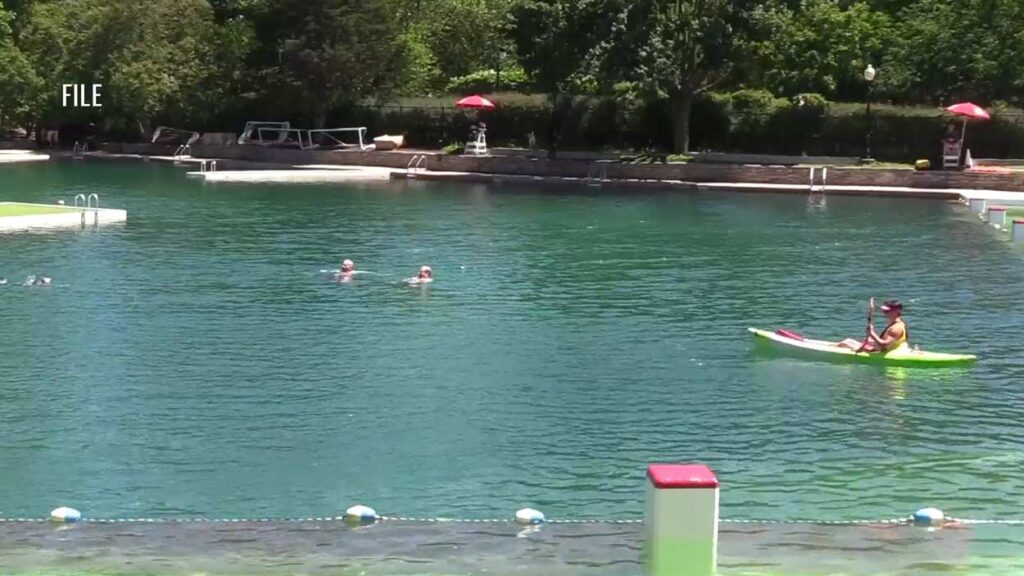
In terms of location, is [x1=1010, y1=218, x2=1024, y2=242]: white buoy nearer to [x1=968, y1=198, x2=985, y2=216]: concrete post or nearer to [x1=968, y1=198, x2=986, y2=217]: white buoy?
[x1=968, y1=198, x2=986, y2=217]: white buoy

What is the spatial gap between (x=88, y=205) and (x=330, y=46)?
24088 millimetres

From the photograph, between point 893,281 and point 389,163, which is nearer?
point 893,281

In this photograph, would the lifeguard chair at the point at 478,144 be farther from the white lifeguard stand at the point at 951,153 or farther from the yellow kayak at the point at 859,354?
the yellow kayak at the point at 859,354

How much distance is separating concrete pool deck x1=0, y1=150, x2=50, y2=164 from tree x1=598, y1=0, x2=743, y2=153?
2985cm

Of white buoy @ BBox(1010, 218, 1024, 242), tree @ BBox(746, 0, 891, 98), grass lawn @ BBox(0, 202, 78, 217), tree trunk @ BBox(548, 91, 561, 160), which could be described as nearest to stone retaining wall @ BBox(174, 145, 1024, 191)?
tree trunk @ BBox(548, 91, 561, 160)

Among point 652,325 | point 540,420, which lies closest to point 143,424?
point 540,420

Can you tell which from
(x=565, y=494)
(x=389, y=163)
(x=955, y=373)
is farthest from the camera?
(x=389, y=163)

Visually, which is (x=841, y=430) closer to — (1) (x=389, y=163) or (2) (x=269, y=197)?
(2) (x=269, y=197)

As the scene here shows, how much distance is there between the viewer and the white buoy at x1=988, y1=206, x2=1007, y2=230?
136 ft

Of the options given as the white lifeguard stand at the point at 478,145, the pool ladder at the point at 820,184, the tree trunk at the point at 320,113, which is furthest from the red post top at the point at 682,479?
the tree trunk at the point at 320,113

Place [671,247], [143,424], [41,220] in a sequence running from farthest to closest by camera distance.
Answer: [41,220] < [671,247] < [143,424]

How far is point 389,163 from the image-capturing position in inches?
2525

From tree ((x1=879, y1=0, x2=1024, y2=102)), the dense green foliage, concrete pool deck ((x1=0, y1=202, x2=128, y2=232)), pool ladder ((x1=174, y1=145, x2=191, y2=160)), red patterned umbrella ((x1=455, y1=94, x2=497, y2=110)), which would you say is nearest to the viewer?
concrete pool deck ((x1=0, y1=202, x2=128, y2=232))

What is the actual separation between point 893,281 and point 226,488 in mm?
19260
